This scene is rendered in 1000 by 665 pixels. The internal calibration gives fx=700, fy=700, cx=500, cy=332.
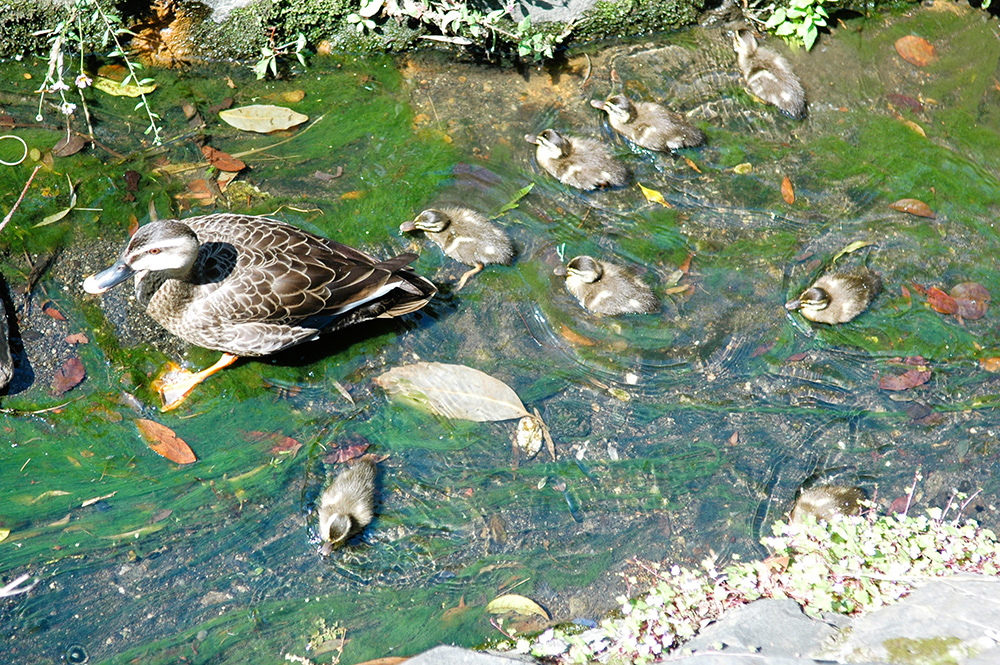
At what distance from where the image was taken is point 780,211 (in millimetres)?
4719

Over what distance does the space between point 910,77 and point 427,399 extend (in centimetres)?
425

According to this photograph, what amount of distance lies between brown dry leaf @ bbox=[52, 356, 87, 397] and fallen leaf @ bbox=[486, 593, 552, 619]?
103 inches

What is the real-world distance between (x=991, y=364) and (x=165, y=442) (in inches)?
199

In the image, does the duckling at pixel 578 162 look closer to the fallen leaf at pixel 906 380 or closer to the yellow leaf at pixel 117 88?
the fallen leaf at pixel 906 380

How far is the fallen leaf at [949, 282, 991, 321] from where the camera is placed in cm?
457

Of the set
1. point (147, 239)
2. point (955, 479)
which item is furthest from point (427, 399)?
point (955, 479)

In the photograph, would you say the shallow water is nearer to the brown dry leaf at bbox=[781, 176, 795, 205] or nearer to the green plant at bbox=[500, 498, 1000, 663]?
the brown dry leaf at bbox=[781, 176, 795, 205]

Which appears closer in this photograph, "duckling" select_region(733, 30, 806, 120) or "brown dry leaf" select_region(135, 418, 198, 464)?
"brown dry leaf" select_region(135, 418, 198, 464)

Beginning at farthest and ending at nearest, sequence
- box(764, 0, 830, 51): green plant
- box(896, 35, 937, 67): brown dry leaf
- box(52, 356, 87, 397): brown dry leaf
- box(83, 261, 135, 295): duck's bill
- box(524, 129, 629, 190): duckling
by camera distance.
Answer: box(896, 35, 937, 67): brown dry leaf, box(764, 0, 830, 51): green plant, box(524, 129, 629, 190): duckling, box(52, 356, 87, 397): brown dry leaf, box(83, 261, 135, 295): duck's bill

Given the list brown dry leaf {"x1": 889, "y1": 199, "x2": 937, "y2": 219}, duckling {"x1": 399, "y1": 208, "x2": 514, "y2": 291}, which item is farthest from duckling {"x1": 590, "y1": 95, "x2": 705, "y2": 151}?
brown dry leaf {"x1": 889, "y1": 199, "x2": 937, "y2": 219}

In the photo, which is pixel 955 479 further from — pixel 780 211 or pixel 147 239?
pixel 147 239

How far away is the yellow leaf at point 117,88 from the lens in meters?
4.54

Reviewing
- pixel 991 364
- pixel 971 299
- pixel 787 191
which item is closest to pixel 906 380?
pixel 991 364

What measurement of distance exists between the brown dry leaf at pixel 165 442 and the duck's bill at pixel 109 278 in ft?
2.66
